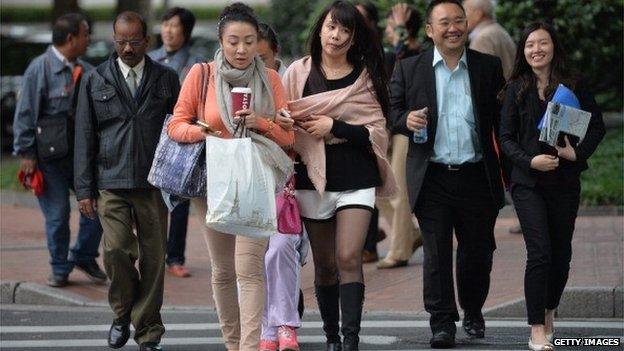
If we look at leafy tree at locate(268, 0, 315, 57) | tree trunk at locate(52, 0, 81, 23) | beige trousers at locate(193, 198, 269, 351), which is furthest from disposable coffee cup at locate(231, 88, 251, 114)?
leafy tree at locate(268, 0, 315, 57)

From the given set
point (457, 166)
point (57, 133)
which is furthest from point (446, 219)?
point (57, 133)

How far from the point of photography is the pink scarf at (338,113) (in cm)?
813

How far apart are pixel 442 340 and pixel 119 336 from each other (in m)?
1.82

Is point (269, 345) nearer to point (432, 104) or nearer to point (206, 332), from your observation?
point (206, 332)

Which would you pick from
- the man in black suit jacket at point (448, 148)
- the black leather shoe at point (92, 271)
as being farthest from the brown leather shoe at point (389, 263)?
the man in black suit jacket at point (448, 148)

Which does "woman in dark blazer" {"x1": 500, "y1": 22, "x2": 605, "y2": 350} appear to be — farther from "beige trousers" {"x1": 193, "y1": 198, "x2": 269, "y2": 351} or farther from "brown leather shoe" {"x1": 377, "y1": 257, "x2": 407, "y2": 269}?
"brown leather shoe" {"x1": 377, "y1": 257, "x2": 407, "y2": 269}

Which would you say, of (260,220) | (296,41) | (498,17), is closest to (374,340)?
(260,220)

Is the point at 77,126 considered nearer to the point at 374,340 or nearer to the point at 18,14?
the point at 374,340

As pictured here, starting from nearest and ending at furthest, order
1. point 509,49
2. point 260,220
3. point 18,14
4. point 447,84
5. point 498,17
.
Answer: point 260,220
point 447,84
point 509,49
point 498,17
point 18,14

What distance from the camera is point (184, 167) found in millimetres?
7855

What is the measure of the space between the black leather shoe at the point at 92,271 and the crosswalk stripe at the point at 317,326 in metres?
1.40

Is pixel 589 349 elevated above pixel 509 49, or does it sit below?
below

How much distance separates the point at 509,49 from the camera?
38.1ft

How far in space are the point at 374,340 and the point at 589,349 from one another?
4.28 ft
